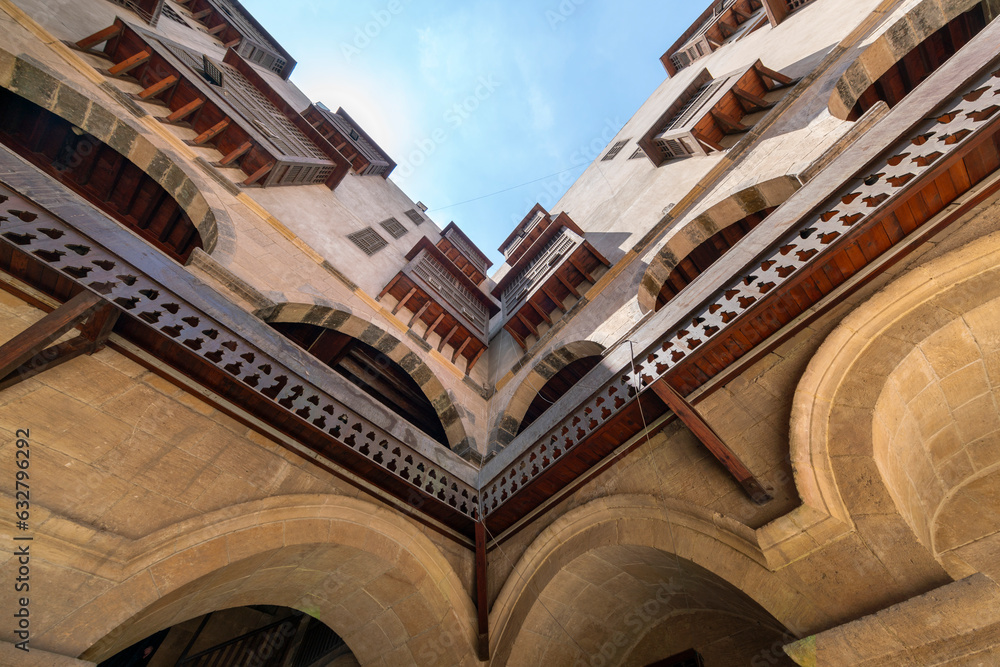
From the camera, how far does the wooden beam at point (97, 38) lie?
7.81m

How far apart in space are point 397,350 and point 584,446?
5.23m

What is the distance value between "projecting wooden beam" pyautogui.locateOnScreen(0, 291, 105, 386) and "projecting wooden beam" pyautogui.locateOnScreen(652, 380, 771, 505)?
16.9ft

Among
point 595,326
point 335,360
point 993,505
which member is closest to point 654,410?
point 993,505

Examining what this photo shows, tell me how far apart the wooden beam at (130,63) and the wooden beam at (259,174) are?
2.43 m

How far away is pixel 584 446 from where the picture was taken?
5.44 metres

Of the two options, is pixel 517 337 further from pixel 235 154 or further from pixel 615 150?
pixel 615 150

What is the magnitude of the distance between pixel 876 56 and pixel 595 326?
641 cm

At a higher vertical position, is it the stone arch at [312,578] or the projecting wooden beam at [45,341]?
the projecting wooden beam at [45,341]

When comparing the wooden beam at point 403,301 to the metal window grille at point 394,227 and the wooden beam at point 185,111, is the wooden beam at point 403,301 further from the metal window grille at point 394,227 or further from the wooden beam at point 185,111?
the wooden beam at point 185,111

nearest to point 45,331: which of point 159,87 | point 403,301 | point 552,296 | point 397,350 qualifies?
point 397,350

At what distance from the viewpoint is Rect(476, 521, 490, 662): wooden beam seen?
5.43m

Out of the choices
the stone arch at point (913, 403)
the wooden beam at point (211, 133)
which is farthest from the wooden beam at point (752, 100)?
the wooden beam at point (211, 133)

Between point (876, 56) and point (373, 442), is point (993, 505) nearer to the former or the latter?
point (373, 442)

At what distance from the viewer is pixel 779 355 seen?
4688 millimetres
